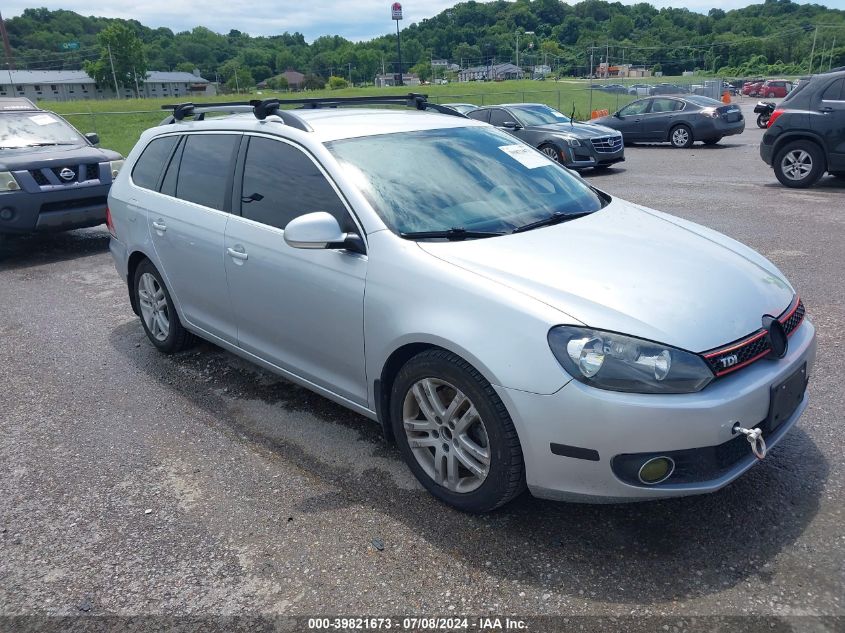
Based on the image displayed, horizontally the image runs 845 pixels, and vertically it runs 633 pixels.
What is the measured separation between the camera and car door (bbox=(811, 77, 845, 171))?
32.9 ft

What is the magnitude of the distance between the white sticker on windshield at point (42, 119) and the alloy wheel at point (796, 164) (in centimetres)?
1096

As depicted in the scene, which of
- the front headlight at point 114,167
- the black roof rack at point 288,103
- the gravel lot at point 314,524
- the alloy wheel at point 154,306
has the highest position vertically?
the black roof rack at point 288,103

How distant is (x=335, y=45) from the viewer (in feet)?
437

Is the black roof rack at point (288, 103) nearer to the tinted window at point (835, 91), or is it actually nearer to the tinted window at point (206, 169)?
the tinted window at point (206, 169)

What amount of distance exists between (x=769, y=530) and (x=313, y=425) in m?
2.34

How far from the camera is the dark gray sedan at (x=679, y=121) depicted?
17.8 meters

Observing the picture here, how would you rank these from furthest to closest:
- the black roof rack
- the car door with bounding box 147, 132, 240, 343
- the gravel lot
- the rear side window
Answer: the rear side window < the car door with bounding box 147, 132, 240, 343 < the black roof rack < the gravel lot

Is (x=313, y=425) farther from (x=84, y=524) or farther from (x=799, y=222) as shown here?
(x=799, y=222)

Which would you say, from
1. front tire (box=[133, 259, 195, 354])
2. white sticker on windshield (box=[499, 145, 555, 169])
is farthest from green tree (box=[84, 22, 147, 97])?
white sticker on windshield (box=[499, 145, 555, 169])

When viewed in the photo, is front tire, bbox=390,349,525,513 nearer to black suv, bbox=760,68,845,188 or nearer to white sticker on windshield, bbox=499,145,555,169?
white sticker on windshield, bbox=499,145,555,169

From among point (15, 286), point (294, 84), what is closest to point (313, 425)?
point (15, 286)

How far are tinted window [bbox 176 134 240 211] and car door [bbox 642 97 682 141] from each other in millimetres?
16449

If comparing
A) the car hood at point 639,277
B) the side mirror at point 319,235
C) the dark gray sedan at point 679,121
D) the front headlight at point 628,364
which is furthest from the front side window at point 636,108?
the front headlight at point 628,364

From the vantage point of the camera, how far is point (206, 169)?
4297mm
